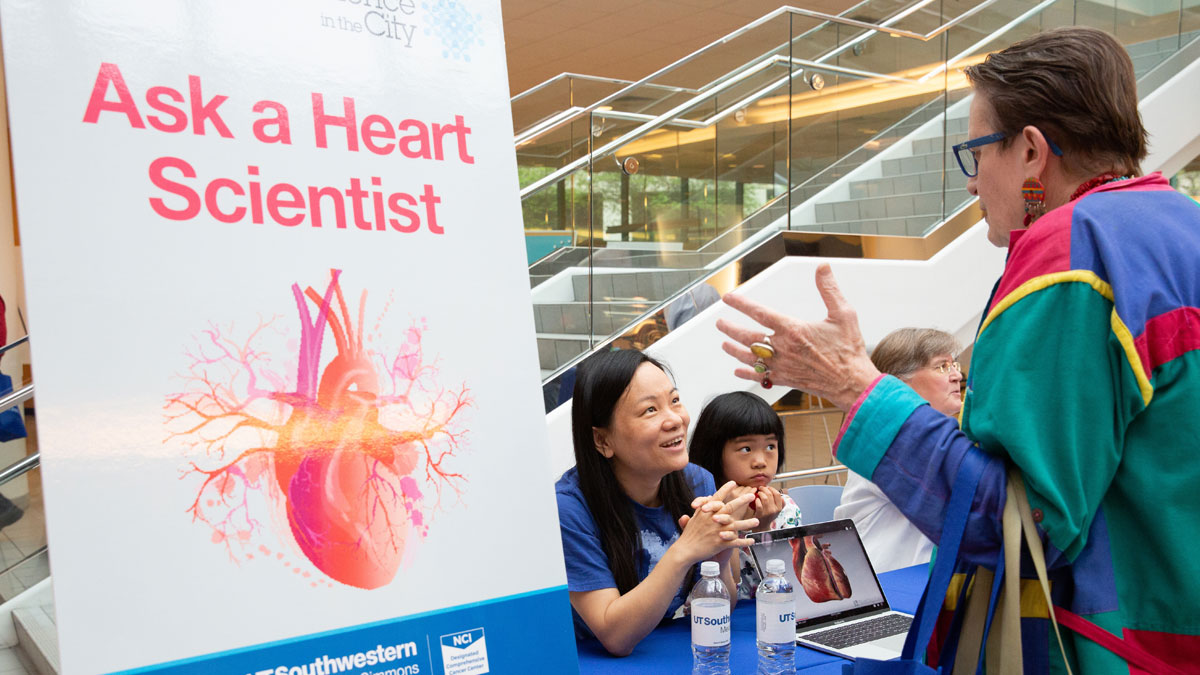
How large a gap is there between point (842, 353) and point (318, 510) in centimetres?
78

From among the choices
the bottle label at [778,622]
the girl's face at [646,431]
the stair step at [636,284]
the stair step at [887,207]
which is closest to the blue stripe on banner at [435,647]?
the bottle label at [778,622]

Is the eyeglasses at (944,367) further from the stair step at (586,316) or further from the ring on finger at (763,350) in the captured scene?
the stair step at (586,316)

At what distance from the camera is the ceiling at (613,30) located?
8.94 metres

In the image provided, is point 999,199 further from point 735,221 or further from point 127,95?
point 735,221

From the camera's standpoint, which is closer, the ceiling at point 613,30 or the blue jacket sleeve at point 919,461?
the blue jacket sleeve at point 919,461

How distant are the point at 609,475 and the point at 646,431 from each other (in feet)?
0.46

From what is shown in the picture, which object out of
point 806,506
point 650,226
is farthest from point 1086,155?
point 650,226

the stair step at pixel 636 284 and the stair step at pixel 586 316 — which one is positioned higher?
the stair step at pixel 636 284

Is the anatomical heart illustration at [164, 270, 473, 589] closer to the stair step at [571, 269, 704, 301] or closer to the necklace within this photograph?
the necklace

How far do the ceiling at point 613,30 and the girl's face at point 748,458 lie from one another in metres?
6.94

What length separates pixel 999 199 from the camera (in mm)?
1257

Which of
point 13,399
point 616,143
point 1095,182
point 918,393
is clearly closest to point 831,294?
point 1095,182

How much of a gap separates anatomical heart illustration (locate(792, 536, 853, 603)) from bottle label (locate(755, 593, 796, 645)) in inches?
9.0

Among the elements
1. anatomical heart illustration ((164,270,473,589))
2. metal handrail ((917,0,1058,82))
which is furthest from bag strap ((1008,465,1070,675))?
metal handrail ((917,0,1058,82))
